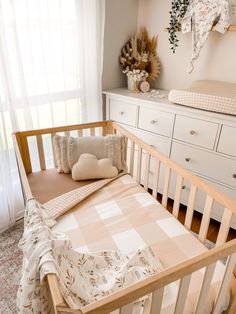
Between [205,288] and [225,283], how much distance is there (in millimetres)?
132

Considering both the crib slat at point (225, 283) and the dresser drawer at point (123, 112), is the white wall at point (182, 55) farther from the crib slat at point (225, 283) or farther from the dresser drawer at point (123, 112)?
the crib slat at point (225, 283)

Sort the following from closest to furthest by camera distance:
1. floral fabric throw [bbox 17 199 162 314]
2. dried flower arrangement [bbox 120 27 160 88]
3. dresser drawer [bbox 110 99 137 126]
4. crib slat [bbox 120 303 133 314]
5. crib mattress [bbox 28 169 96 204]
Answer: crib slat [bbox 120 303 133 314], floral fabric throw [bbox 17 199 162 314], crib mattress [bbox 28 169 96 204], dresser drawer [bbox 110 99 137 126], dried flower arrangement [bbox 120 27 160 88]

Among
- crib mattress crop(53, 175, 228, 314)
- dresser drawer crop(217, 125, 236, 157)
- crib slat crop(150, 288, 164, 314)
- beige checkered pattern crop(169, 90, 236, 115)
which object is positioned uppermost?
beige checkered pattern crop(169, 90, 236, 115)

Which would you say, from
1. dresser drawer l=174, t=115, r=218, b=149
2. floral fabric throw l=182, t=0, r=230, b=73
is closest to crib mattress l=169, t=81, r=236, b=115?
dresser drawer l=174, t=115, r=218, b=149

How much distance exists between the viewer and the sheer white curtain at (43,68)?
1.68 meters

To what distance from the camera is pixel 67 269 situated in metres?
0.88

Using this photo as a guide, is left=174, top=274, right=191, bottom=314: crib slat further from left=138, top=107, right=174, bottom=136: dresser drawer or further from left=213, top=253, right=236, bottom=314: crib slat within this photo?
left=138, top=107, right=174, bottom=136: dresser drawer

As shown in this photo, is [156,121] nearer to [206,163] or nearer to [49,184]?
[206,163]

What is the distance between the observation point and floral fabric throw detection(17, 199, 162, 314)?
807 mm

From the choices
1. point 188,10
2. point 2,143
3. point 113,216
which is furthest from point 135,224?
point 188,10

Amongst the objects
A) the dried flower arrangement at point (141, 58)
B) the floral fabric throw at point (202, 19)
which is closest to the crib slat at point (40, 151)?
the dried flower arrangement at point (141, 58)

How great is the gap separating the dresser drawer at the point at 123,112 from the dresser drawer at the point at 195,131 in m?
0.43

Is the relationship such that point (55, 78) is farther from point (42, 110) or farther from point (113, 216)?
point (113, 216)

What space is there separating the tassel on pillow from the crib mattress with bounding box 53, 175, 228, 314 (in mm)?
148
